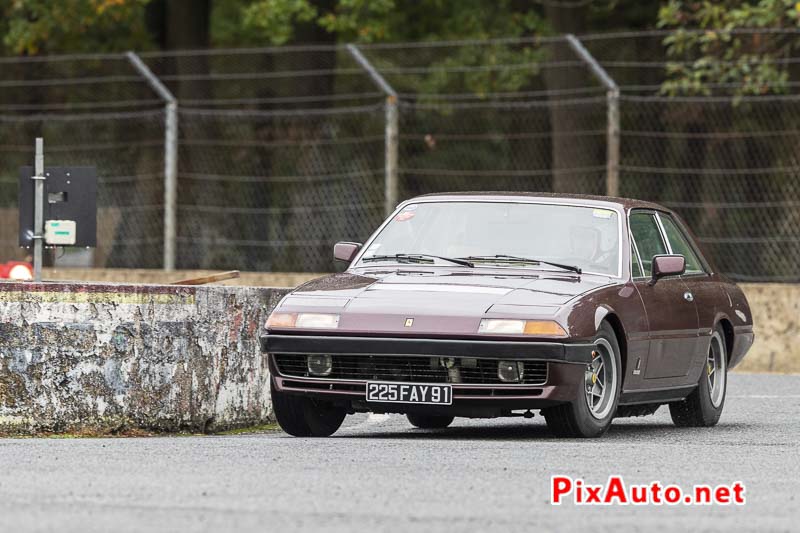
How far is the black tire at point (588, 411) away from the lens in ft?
34.6

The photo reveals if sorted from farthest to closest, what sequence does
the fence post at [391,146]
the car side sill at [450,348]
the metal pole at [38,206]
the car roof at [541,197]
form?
the fence post at [391,146] < the metal pole at [38,206] < the car roof at [541,197] < the car side sill at [450,348]

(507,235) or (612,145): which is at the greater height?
(612,145)

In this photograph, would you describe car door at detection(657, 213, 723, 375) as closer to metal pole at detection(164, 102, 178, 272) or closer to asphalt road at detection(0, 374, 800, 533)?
asphalt road at detection(0, 374, 800, 533)

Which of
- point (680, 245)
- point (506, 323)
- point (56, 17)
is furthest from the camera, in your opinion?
point (56, 17)

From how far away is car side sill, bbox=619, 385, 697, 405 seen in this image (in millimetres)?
11236

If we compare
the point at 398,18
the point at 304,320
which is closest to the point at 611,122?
the point at 304,320

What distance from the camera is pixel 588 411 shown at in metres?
10.7

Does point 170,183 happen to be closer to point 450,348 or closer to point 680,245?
point 680,245

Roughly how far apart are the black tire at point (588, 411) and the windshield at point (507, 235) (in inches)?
25.9

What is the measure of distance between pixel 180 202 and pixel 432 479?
16.0 m

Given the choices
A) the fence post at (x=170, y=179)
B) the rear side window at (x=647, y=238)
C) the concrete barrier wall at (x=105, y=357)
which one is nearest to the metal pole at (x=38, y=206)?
the concrete barrier wall at (x=105, y=357)

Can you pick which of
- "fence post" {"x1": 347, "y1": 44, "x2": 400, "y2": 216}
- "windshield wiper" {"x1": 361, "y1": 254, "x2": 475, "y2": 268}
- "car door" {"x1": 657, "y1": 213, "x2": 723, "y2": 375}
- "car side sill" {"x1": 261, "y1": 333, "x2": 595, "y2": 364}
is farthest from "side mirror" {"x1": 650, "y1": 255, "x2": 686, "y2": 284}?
"fence post" {"x1": 347, "y1": 44, "x2": 400, "y2": 216}

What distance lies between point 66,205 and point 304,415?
3845mm

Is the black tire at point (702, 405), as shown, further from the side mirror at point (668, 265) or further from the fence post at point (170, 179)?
the fence post at point (170, 179)
